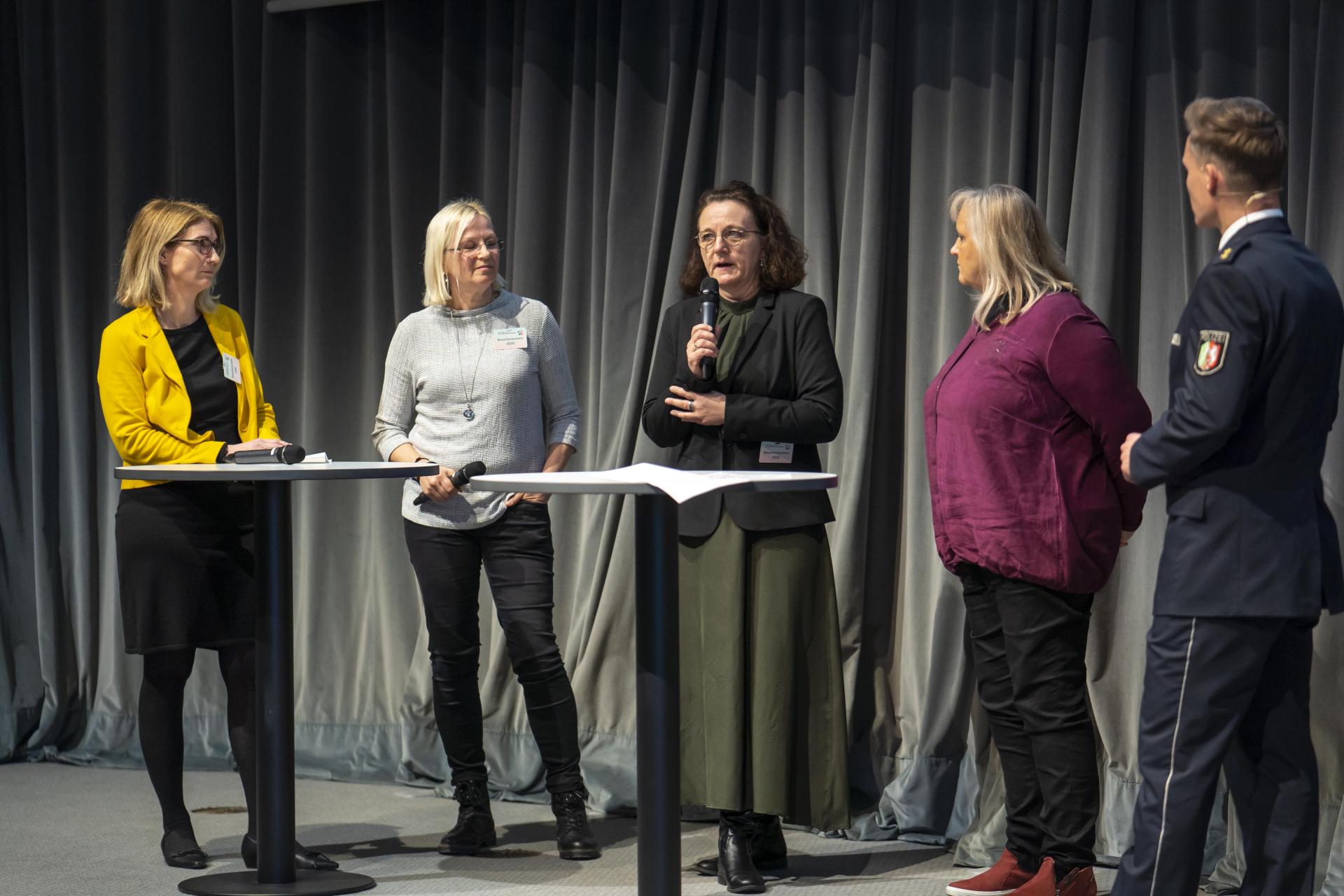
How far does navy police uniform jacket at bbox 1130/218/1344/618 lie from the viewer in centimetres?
212

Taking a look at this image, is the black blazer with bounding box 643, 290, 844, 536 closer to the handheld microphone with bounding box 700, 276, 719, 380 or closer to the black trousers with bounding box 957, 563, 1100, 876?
the handheld microphone with bounding box 700, 276, 719, 380

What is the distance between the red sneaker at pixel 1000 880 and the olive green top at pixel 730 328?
1.19m

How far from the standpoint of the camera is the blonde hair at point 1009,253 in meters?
2.76

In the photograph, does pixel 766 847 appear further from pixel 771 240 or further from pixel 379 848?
pixel 771 240

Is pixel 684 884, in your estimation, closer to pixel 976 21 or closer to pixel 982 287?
pixel 982 287

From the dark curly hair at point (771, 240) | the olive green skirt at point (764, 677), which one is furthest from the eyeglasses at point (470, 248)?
the olive green skirt at point (764, 677)

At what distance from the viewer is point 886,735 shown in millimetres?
3715

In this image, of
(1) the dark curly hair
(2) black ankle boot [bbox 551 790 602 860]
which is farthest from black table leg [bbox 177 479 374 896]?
(1) the dark curly hair

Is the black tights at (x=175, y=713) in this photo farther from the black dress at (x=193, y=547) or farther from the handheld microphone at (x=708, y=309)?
the handheld microphone at (x=708, y=309)

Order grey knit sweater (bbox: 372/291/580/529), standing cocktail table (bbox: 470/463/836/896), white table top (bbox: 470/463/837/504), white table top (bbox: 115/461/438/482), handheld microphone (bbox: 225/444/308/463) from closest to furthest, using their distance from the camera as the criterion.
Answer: white table top (bbox: 470/463/837/504) → standing cocktail table (bbox: 470/463/836/896) → white table top (bbox: 115/461/438/482) → handheld microphone (bbox: 225/444/308/463) → grey knit sweater (bbox: 372/291/580/529)

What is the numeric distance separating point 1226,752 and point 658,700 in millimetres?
898

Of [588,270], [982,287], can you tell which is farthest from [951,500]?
[588,270]

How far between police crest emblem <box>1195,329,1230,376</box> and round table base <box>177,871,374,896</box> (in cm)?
198

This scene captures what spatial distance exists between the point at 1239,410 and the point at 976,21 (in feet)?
6.16
